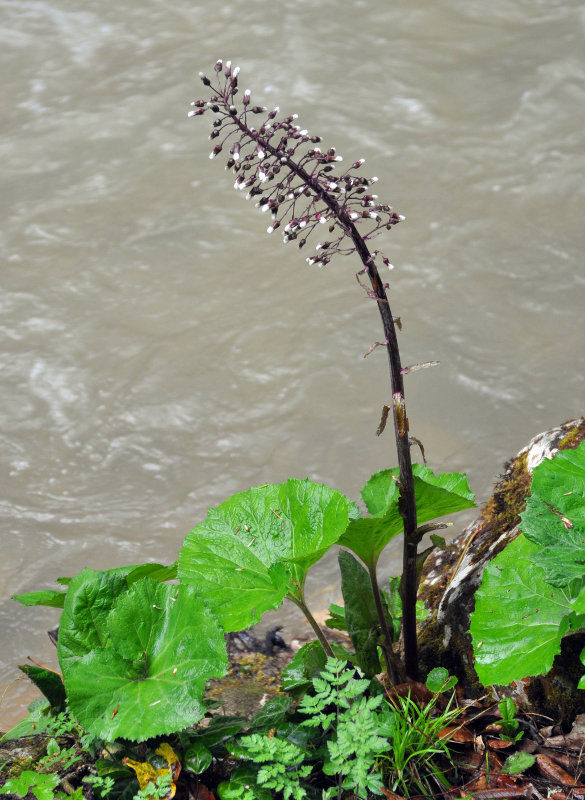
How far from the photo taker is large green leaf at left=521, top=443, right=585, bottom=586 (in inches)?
68.9

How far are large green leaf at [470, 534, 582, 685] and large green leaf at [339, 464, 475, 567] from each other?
0.62ft

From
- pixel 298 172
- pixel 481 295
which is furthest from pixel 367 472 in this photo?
pixel 298 172

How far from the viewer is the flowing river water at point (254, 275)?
538 centimetres

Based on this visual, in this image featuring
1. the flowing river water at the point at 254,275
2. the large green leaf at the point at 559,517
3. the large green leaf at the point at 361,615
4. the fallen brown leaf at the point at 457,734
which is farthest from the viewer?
the flowing river water at the point at 254,275

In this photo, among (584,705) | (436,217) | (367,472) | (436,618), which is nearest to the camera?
(584,705)

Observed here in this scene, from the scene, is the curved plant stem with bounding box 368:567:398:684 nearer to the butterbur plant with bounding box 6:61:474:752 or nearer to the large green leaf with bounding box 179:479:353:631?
the butterbur plant with bounding box 6:61:474:752

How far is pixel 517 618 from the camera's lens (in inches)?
74.7

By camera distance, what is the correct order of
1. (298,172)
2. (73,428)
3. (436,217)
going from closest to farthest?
(298,172)
(73,428)
(436,217)

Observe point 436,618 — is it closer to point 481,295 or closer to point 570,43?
point 481,295

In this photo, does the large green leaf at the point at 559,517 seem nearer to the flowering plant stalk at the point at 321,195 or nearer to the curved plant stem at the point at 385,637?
the flowering plant stalk at the point at 321,195

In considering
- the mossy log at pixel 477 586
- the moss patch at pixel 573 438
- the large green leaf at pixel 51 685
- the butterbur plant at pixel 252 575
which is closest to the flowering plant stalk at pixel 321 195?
the butterbur plant at pixel 252 575

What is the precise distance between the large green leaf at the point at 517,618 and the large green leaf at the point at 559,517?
0.04 metres

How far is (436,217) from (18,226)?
3.83 m

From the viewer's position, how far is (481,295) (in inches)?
250
